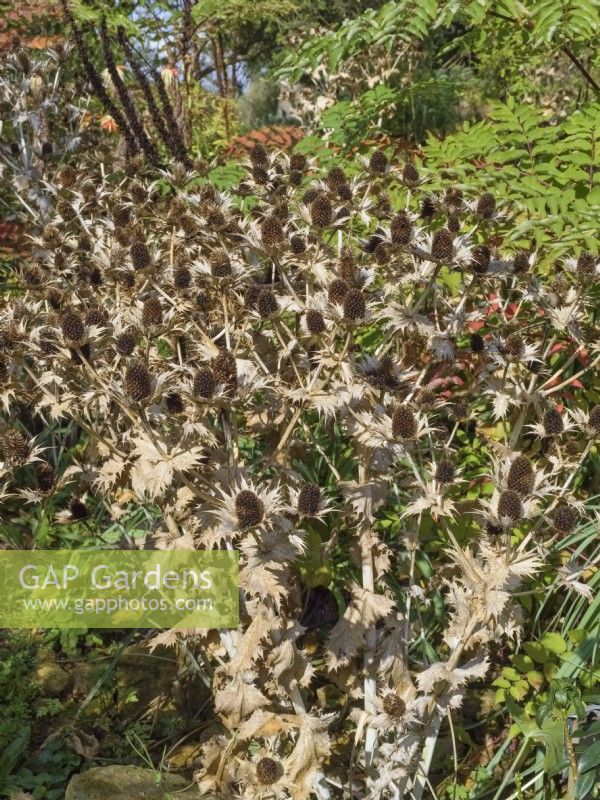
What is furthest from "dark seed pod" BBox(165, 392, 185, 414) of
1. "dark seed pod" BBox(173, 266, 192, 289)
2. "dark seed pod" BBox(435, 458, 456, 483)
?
"dark seed pod" BBox(435, 458, 456, 483)

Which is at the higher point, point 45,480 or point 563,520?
point 45,480

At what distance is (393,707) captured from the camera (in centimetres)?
218

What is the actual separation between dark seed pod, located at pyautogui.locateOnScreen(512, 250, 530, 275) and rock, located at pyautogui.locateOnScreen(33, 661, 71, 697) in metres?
2.51

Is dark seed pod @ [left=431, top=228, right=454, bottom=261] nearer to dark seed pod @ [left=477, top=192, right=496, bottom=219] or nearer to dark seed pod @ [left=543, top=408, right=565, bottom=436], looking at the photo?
dark seed pod @ [left=477, top=192, right=496, bottom=219]

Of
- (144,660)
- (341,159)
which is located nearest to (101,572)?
(144,660)

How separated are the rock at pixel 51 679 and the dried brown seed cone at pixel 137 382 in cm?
180

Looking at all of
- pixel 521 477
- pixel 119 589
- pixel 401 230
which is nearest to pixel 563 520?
pixel 521 477

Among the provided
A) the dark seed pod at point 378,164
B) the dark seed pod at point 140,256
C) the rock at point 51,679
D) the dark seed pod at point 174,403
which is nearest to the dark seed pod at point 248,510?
the dark seed pod at point 174,403

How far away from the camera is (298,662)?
7.42ft

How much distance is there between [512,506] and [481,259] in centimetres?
86

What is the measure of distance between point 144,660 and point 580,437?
216 centimetres

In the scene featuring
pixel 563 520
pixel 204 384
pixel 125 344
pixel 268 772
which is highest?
pixel 125 344

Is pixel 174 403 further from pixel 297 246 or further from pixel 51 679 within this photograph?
pixel 51 679

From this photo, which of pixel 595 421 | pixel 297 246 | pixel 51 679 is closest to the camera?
pixel 595 421
